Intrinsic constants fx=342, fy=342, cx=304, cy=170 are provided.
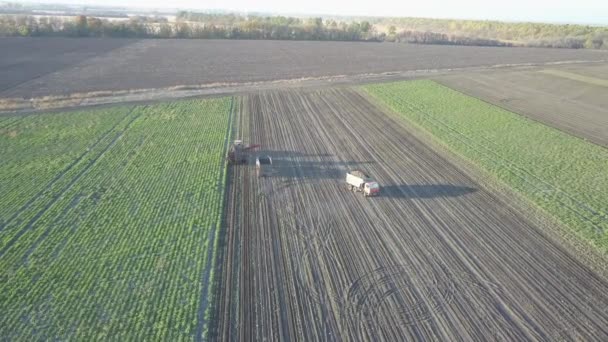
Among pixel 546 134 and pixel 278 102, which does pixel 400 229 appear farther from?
pixel 278 102

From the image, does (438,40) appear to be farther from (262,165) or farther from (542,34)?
(262,165)

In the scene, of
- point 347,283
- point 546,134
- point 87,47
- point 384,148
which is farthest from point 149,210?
point 87,47

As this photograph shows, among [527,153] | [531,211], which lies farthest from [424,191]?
[527,153]

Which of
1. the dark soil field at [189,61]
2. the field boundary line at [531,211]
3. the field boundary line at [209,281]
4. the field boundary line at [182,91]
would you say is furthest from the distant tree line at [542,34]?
the field boundary line at [209,281]

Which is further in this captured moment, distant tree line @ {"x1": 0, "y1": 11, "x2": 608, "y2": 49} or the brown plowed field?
distant tree line @ {"x1": 0, "y1": 11, "x2": 608, "y2": 49}

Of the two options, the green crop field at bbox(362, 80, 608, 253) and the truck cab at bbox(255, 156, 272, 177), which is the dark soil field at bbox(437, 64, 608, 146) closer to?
the green crop field at bbox(362, 80, 608, 253)

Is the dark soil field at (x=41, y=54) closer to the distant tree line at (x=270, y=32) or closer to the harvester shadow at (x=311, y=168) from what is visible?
the distant tree line at (x=270, y=32)

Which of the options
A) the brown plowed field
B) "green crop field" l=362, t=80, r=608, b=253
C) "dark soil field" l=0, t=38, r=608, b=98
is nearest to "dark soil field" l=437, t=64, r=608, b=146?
"green crop field" l=362, t=80, r=608, b=253
